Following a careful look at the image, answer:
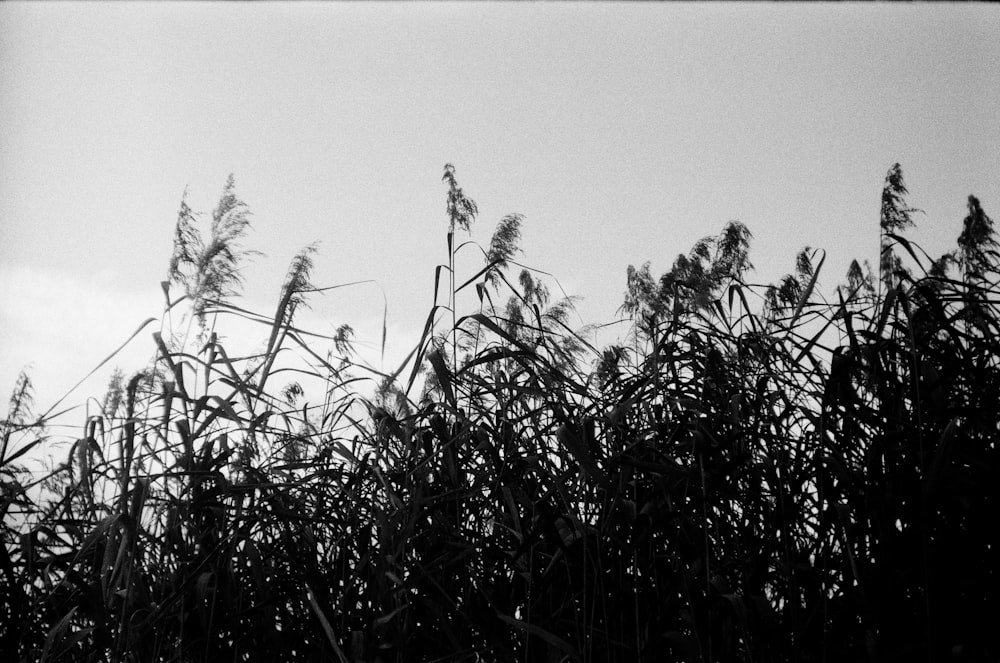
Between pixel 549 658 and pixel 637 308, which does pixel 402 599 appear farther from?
pixel 637 308

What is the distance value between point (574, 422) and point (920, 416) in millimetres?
699

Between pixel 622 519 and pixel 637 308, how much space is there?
157 centimetres

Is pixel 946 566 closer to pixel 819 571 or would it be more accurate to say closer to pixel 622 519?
pixel 819 571

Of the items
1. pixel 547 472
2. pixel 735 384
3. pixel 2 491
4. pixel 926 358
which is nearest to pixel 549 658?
pixel 547 472

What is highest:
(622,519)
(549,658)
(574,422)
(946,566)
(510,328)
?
(510,328)

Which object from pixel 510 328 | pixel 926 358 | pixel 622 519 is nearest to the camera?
pixel 622 519

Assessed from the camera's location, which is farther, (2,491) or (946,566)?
(2,491)

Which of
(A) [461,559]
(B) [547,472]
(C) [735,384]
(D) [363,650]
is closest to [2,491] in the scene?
(D) [363,650]

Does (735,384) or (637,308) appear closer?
(735,384)

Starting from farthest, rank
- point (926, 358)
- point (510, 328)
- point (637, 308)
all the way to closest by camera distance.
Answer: point (637, 308) < point (510, 328) < point (926, 358)

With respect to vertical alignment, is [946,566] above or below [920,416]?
below

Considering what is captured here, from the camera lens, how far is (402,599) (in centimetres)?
169

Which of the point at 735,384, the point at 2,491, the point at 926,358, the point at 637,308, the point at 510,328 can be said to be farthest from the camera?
the point at 637,308

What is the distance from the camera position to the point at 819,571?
1.58 m
